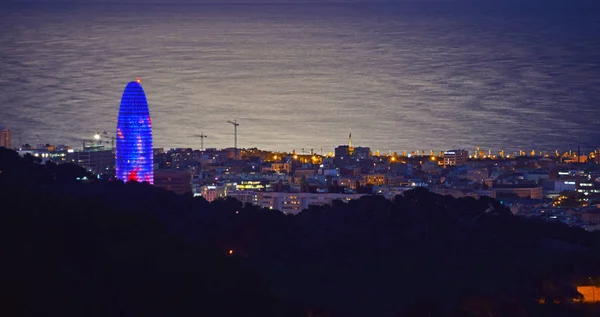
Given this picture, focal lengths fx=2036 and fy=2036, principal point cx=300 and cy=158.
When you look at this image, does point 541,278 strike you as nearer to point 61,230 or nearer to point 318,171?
point 61,230

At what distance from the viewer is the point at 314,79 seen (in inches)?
1668

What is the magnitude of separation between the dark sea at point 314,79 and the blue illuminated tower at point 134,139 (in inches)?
252

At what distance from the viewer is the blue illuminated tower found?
25016 mm

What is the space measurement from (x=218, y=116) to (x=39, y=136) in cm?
514

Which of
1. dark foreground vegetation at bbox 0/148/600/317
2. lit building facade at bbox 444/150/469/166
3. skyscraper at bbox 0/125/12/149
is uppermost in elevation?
skyscraper at bbox 0/125/12/149

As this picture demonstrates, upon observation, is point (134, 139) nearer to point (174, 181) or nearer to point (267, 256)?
point (174, 181)

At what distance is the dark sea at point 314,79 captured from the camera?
33969 mm

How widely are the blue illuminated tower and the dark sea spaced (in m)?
6.41

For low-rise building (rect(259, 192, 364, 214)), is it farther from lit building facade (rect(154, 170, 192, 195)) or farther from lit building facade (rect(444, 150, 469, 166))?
lit building facade (rect(444, 150, 469, 166))

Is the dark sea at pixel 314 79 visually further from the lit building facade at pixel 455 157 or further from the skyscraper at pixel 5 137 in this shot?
the skyscraper at pixel 5 137

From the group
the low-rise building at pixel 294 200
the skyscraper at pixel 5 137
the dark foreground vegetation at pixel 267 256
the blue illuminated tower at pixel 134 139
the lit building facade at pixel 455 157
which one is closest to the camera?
the dark foreground vegetation at pixel 267 256

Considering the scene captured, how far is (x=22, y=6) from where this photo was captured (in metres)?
65.1

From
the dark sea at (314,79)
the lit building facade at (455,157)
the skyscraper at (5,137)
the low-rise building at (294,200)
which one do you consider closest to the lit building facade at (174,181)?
the low-rise building at (294,200)

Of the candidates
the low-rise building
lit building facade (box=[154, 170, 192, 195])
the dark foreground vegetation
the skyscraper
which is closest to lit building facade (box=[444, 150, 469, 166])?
lit building facade (box=[154, 170, 192, 195])
